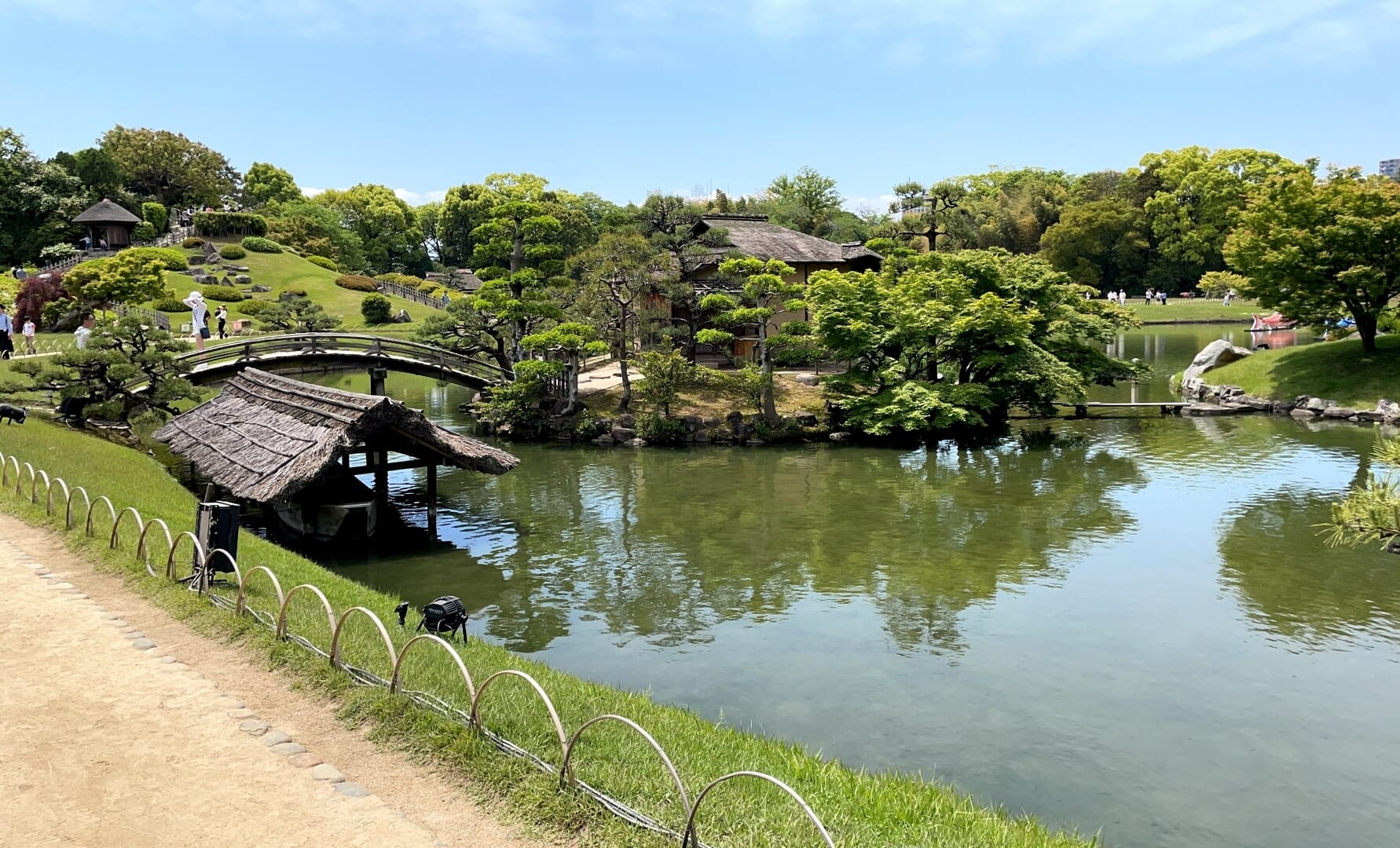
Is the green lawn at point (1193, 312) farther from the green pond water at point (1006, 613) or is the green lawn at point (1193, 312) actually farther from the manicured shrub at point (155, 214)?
the manicured shrub at point (155, 214)

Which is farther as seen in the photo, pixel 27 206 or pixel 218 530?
pixel 27 206

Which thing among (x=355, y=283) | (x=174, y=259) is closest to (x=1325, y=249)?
(x=355, y=283)

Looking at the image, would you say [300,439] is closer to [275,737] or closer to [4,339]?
[275,737]

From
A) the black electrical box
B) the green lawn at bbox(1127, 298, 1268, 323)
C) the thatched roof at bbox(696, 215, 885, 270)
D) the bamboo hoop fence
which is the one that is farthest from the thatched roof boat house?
the green lawn at bbox(1127, 298, 1268, 323)

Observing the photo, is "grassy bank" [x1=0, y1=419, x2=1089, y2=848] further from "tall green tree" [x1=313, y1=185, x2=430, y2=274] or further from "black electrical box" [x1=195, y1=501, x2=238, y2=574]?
"tall green tree" [x1=313, y1=185, x2=430, y2=274]

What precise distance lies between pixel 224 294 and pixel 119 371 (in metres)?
36.3

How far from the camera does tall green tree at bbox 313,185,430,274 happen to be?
3275 inches

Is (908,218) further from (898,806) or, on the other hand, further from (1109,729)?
(898,806)

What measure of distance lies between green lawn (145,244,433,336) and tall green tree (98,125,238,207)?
48.8ft

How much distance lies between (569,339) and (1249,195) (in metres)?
25.6

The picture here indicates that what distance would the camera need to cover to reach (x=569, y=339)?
2777 cm

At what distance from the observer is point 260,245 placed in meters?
65.0

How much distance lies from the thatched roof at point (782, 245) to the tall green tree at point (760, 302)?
6129 millimetres

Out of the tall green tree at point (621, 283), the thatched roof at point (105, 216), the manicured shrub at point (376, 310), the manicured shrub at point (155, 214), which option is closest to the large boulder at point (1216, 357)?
the tall green tree at point (621, 283)
